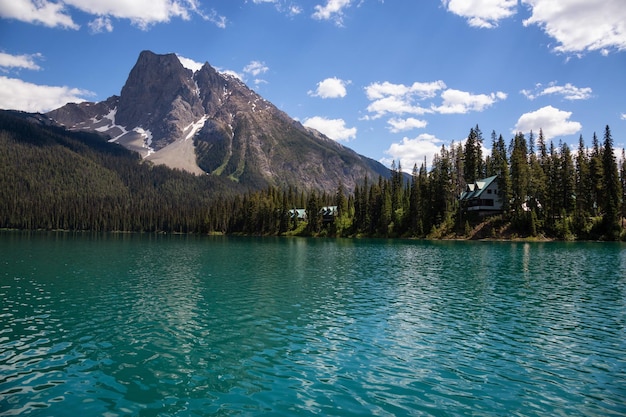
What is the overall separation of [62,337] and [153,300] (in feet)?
37.7

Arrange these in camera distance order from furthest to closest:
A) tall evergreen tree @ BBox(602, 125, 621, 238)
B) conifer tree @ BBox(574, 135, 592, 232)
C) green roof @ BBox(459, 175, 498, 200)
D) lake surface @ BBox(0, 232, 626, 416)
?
green roof @ BBox(459, 175, 498, 200) → conifer tree @ BBox(574, 135, 592, 232) → tall evergreen tree @ BBox(602, 125, 621, 238) → lake surface @ BBox(0, 232, 626, 416)

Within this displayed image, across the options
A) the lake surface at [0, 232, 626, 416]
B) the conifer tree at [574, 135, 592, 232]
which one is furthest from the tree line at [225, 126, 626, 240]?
the lake surface at [0, 232, 626, 416]

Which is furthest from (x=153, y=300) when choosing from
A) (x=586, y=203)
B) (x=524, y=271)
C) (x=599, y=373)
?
(x=586, y=203)

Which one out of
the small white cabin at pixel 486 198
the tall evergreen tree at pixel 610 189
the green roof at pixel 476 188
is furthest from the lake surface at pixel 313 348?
the green roof at pixel 476 188

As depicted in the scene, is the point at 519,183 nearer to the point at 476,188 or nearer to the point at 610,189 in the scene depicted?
the point at 476,188

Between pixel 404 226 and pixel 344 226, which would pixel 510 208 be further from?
pixel 344 226

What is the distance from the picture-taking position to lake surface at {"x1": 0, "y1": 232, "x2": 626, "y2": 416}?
15.4 metres

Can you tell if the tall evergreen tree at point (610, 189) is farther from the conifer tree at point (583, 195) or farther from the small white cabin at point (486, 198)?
the small white cabin at point (486, 198)

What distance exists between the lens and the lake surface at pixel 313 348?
606 inches

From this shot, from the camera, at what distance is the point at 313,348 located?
22.1 m

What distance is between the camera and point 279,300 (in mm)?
35625

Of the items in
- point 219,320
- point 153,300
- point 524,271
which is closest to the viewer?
point 219,320

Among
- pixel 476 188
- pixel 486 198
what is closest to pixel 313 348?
pixel 486 198

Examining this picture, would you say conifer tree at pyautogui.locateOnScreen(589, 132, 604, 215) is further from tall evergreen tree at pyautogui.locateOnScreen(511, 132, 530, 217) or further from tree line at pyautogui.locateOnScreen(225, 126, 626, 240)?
tall evergreen tree at pyautogui.locateOnScreen(511, 132, 530, 217)
